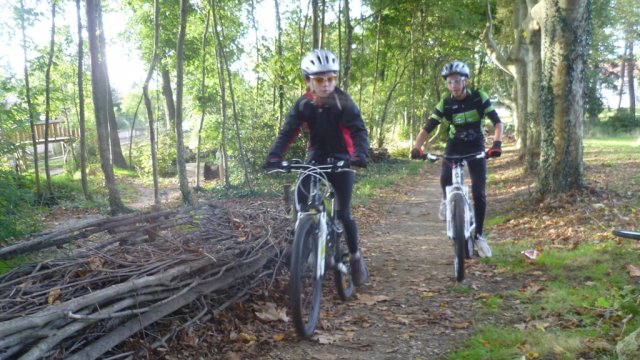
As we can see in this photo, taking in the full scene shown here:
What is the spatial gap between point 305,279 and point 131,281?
1.41m

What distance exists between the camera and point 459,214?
17.7 ft

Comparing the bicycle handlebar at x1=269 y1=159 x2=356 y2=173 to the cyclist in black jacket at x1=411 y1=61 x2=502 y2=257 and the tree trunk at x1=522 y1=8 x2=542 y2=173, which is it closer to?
the cyclist in black jacket at x1=411 y1=61 x2=502 y2=257

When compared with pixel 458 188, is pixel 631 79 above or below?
above

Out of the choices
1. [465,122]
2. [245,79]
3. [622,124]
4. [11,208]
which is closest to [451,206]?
[465,122]

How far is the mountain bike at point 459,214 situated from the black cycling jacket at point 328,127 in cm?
156

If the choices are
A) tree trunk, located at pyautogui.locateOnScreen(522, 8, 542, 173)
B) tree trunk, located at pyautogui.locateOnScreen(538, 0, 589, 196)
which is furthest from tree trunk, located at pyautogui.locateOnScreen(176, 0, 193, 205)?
Result: tree trunk, located at pyautogui.locateOnScreen(522, 8, 542, 173)

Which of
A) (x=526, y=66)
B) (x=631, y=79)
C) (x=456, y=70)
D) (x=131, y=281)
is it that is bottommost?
(x=131, y=281)

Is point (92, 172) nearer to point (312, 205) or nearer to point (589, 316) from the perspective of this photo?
point (312, 205)

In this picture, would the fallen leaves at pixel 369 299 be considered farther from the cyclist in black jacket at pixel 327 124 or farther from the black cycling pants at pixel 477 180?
the black cycling pants at pixel 477 180

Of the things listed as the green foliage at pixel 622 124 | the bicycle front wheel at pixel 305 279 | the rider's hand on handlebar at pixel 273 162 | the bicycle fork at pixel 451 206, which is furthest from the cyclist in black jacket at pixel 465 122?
the green foliage at pixel 622 124

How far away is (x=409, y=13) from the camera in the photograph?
2450 centimetres

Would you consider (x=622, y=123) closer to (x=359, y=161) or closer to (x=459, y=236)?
(x=459, y=236)

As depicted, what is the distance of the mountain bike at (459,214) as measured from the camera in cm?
534

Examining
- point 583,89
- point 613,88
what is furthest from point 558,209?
point 613,88
